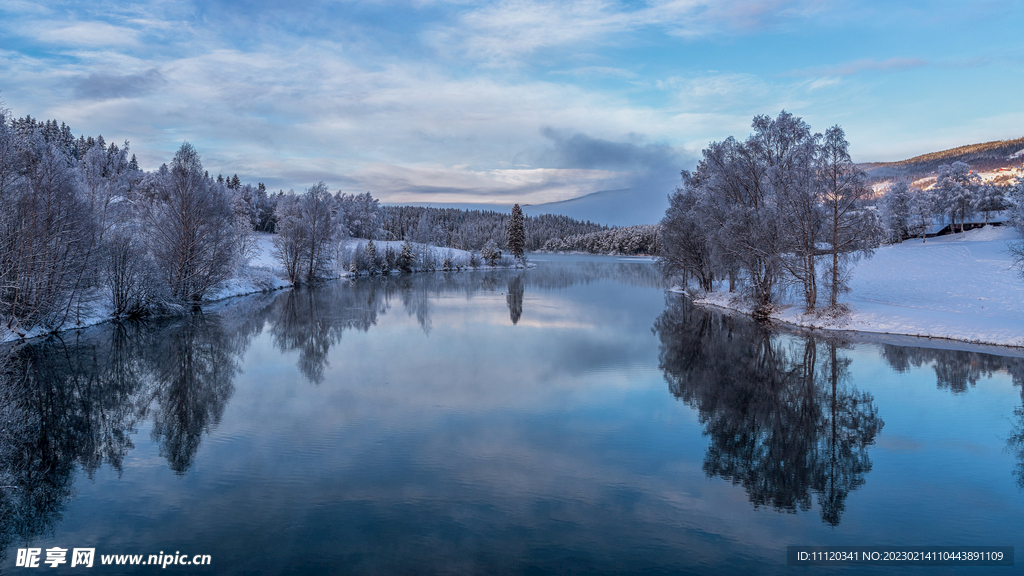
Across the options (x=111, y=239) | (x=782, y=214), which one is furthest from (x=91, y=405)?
(x=782, y=214)

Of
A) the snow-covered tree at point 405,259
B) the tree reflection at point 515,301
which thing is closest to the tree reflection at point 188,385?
the tree reflection at point 515,301

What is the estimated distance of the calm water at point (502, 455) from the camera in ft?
21.8

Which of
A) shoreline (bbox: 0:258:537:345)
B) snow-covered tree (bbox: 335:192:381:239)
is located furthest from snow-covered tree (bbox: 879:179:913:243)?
snow-covered tree (bbox: 335:192:381:239)

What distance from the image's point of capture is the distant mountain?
83500 millimetres

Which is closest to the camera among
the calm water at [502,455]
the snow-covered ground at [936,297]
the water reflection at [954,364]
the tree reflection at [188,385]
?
the calm water at [502,455]

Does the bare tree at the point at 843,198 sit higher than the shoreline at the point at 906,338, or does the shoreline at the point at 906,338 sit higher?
the bare tree at the point at 843,198

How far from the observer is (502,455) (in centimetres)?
949

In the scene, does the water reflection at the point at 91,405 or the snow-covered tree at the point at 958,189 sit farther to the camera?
the snow-covered tree at the point at 958,189

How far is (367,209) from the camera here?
381ft

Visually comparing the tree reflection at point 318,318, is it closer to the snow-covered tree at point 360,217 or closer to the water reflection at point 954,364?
the water reflection at point 954,364

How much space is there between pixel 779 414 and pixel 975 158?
119m

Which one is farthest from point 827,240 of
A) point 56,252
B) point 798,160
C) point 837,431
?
point 56,252

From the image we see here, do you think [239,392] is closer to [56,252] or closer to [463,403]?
[463,403]

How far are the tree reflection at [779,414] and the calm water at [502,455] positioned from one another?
0.07 metres
